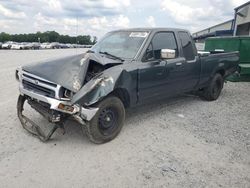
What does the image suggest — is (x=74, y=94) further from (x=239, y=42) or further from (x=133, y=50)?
(x=239, y=42)

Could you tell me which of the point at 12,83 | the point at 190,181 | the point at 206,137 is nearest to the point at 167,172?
the point at 190,181

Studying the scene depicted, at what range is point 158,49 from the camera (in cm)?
535

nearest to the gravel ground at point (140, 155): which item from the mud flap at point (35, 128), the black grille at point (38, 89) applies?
the mud flap at point (35, 128)

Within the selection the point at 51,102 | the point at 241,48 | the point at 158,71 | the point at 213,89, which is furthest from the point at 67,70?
the point at 241,48

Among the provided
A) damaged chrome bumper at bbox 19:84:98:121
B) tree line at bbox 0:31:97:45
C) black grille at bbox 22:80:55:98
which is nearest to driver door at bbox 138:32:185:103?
damaged chrome bumper at bbox 19:84:98:121

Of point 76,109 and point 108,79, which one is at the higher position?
point 108,79

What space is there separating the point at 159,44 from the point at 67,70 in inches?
86.1

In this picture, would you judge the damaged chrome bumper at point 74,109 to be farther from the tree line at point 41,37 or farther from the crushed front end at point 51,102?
the tree line at point 41,37

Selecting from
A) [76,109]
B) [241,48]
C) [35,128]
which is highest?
[241,48]

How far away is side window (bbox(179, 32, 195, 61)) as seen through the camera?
20.1 feet

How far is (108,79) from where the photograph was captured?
13.5 feet

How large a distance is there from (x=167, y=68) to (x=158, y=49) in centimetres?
45

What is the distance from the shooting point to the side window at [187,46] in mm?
6137

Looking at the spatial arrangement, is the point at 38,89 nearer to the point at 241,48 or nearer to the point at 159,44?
the point at 159,44
